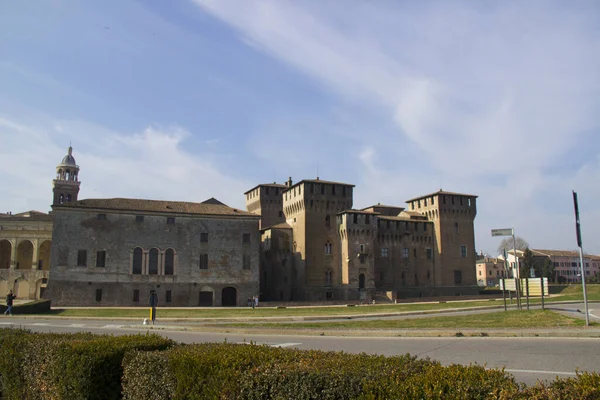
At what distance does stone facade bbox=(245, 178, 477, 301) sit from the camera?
60.9m

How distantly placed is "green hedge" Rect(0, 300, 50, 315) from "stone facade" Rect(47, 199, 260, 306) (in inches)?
408

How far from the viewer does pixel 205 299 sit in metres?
53.1

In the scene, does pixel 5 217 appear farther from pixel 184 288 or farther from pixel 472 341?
pixel 472 341

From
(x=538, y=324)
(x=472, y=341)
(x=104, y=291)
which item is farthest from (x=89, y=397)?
(x=104, y=291)

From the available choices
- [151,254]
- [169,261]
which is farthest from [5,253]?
[169,261]

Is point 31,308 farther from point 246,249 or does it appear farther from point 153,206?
point 246,249

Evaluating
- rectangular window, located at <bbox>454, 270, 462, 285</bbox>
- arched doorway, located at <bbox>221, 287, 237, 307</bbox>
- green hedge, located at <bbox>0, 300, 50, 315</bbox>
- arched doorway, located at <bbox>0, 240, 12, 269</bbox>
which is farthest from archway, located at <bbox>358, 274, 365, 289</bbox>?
arched doorway, located at <bbox>0, 240, 12, 269</bbox>

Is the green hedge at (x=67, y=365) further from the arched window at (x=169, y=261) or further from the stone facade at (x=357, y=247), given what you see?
the stone facade at (x=357, y=247)

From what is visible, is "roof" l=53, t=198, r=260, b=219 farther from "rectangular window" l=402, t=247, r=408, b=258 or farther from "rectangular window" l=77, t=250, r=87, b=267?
"rectangular window" l=402, t=247, r=408, b=258

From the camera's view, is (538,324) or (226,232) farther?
(226,232)

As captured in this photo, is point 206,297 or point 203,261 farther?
point 203,261

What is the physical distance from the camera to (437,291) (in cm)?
6944

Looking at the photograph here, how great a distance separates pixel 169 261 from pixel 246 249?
323 inches

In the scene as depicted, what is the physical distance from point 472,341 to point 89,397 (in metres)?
11.5
